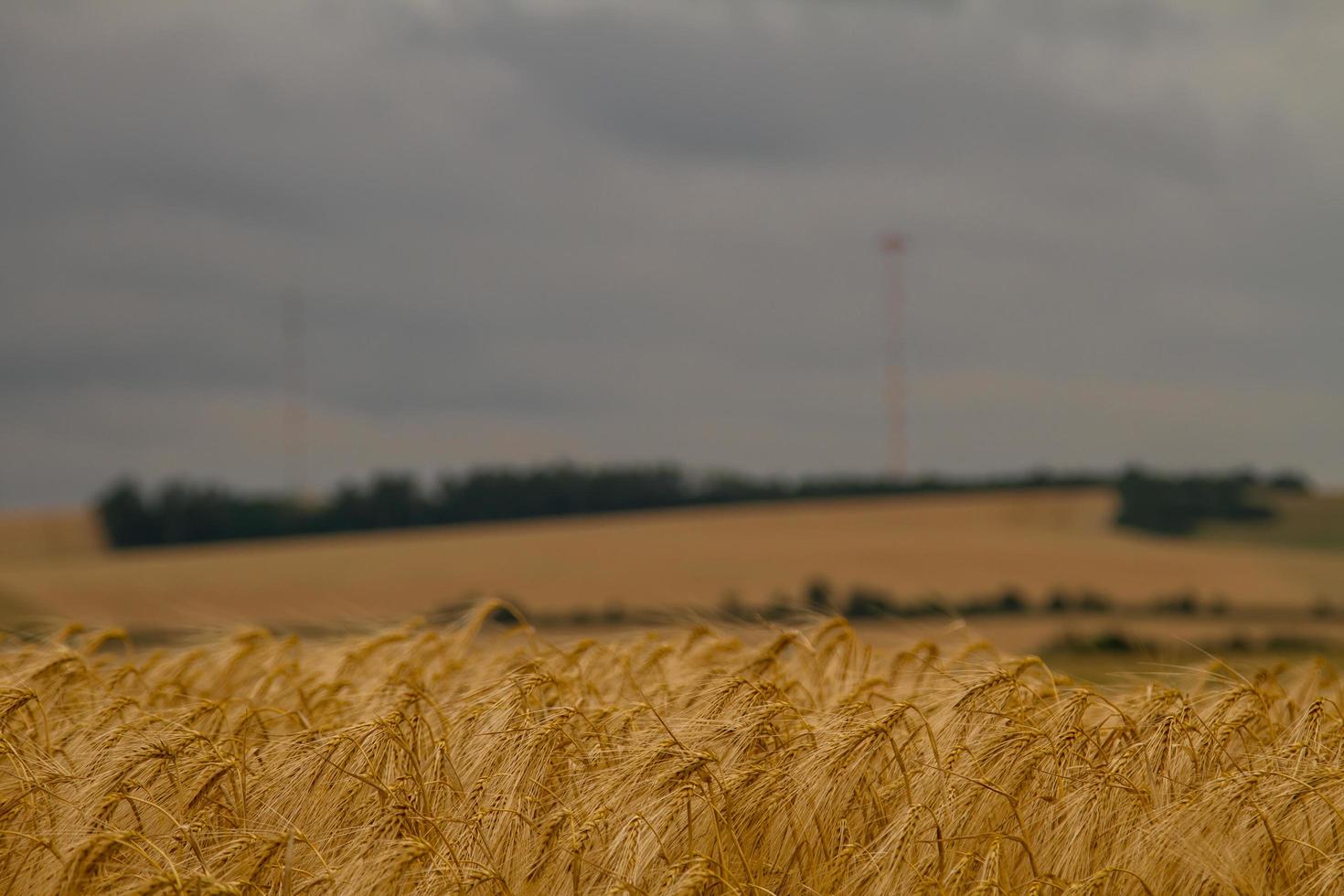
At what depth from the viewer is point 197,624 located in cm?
954

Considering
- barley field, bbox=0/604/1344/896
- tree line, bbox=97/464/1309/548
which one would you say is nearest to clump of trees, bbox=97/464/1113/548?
tree line, bbox=97/464/1309/548

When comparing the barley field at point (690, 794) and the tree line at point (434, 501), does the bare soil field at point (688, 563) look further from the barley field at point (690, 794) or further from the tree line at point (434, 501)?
the barley field at point (690, 794)

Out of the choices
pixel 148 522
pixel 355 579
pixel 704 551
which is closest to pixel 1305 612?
pixel 704 551

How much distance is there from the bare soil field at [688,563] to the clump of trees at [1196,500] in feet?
5.15

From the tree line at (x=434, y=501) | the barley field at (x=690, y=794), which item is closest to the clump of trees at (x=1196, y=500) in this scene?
the tree line at (x=434, y=501)

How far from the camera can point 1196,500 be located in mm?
62781

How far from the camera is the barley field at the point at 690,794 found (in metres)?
6.14

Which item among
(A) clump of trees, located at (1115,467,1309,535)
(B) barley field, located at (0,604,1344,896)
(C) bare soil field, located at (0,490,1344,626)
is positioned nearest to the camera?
(B) barley field, located at (0,604,1344,896)

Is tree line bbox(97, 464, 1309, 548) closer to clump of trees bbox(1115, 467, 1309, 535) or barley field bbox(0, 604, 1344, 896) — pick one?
clump of trees bbox(1115, 467, 1309, 535)

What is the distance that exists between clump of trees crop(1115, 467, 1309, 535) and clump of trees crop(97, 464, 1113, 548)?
577cm

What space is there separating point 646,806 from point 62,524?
7265 cm

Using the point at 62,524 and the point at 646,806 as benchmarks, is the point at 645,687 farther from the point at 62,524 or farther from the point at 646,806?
the point at 62,524

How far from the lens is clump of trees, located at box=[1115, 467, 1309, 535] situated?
204 ft

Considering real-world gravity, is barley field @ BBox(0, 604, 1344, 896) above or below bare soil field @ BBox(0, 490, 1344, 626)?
above
